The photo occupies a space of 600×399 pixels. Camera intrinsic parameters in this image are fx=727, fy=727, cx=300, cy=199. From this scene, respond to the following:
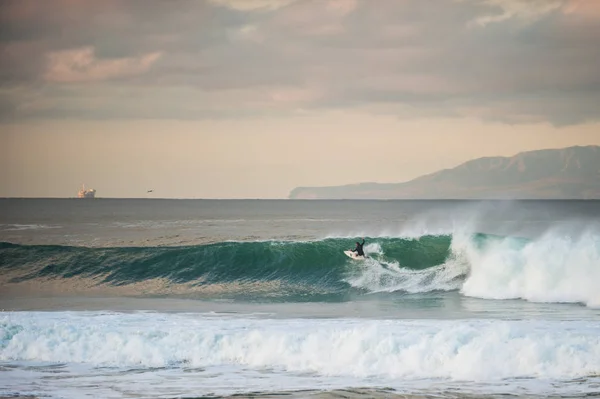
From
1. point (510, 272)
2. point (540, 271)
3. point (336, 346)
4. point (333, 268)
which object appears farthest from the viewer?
point (333, 268)

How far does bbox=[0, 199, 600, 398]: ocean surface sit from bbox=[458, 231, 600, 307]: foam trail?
0.16 feet

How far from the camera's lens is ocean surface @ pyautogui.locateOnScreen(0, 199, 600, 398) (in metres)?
9.82

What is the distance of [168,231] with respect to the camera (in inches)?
1713

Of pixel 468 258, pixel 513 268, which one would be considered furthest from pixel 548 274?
pixel 468 258

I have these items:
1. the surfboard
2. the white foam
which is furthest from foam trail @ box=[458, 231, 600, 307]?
the surfboard

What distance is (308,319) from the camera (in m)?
13.8

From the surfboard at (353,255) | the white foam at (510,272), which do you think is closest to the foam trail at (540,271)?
the white foam at (510,272)

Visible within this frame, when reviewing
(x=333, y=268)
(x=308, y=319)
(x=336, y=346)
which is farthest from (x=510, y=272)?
(x=336, y=346)

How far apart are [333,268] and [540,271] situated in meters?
6.32

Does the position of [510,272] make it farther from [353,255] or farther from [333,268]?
[333,268]

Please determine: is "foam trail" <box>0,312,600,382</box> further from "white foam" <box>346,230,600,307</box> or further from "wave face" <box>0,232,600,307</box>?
"wave face" <box>0,232,600,307</box>

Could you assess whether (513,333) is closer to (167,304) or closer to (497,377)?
(497,377)

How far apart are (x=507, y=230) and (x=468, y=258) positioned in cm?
2929

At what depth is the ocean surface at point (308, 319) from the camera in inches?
387
